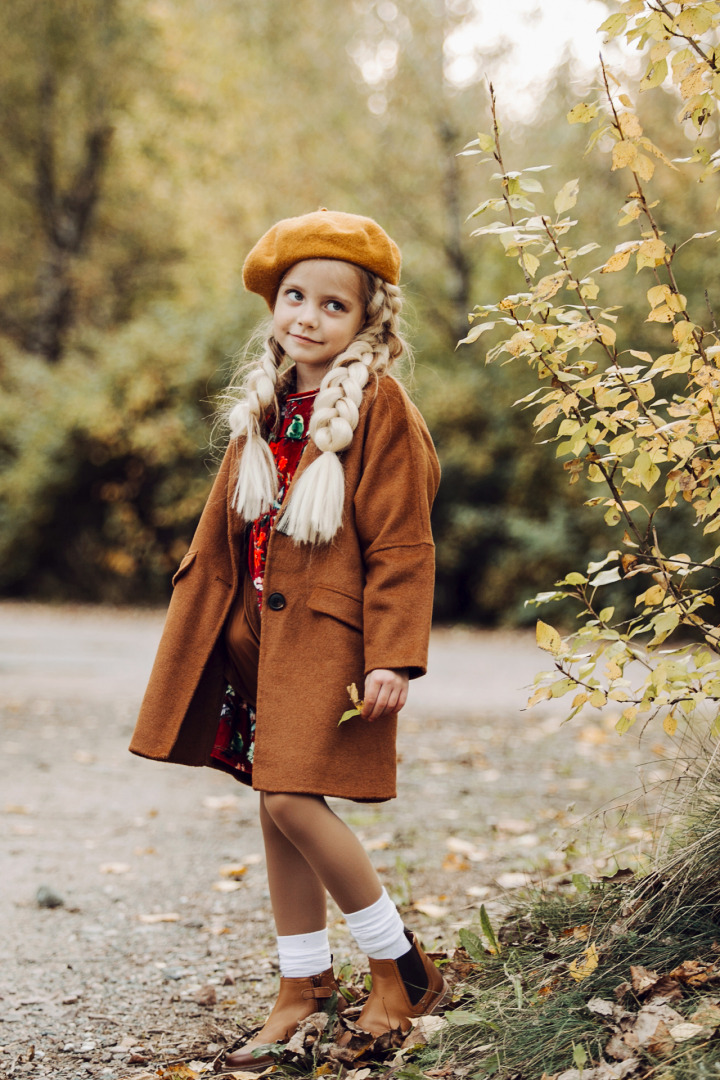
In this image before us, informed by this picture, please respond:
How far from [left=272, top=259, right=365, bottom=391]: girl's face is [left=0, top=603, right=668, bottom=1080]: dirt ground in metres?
1.21

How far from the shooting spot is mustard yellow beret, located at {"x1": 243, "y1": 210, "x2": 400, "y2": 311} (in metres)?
2.44

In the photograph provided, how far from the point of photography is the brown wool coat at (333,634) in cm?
228

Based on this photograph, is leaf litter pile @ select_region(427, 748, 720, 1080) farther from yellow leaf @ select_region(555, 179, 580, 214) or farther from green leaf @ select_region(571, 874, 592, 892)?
yellow leaf @ select_region(555, 179, 580, 214)

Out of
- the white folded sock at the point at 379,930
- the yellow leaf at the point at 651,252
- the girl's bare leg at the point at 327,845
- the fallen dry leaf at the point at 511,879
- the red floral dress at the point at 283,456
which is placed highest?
the yellow leaf at the point at 651,252

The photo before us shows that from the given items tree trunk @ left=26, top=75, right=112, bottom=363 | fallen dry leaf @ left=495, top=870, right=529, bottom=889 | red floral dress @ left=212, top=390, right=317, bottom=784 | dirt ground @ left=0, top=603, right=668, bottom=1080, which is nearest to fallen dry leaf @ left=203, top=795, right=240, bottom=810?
dirt ground @ left=0, top=603, right=668, bottom=1080

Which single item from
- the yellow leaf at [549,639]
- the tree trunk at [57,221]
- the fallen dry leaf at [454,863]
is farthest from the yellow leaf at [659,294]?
the tree trunk at [57,221]

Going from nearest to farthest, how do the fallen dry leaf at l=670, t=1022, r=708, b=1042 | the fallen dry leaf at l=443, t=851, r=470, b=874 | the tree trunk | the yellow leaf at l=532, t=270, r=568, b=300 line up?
the fallen dry leaf at l=670, t=1022, r=708, b=1042 → the yellow leaf at l=532, t=270, r=568, b=300 → the fallen dry leaf at l=443, t=851, r=470, b=874 → the tree trunk

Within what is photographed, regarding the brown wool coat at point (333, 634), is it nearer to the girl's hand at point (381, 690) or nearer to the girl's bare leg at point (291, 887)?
the girl's hand at point (381, 690)

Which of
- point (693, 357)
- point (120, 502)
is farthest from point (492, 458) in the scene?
point (693, 357)

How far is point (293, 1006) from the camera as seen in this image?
2.46 m

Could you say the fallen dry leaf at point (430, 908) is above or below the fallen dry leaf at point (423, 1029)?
below

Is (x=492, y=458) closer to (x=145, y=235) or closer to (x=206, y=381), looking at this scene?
(x=206, y=381)

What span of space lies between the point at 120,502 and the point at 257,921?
406 inches

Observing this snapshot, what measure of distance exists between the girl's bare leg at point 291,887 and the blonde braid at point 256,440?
0.70m
